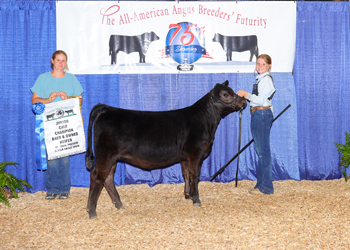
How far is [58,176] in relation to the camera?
499 cm

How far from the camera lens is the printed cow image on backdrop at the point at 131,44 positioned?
544cm

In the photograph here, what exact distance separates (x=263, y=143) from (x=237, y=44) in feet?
5.77

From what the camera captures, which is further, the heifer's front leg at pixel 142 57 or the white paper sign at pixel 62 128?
the heifer's front leg at pixel 142 57

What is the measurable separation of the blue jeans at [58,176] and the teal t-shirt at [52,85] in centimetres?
93

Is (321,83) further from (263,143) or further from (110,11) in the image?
(110,11)

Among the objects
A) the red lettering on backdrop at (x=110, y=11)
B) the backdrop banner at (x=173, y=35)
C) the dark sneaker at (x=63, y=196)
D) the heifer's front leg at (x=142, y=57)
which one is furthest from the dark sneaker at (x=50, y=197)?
the red lettering on backdrop at (x=110, y=11)

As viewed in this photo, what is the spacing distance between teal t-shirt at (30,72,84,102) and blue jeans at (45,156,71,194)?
0.93 m

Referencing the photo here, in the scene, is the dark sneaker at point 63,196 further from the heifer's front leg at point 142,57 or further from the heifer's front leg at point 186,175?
the heifer's front leg at point 142,57

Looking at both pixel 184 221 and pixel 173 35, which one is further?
pixel 173 35

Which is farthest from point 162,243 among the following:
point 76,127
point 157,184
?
point 157,184

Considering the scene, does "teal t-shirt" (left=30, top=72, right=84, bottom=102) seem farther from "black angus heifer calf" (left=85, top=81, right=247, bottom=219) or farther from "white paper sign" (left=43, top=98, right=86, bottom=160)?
"black angus heifer calf" (left=85, top=81, right=247, bottom=219)

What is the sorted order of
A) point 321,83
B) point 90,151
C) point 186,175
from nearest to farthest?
point 90,151, point 186,175, point 321,83

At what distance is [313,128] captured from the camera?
5.86 metres

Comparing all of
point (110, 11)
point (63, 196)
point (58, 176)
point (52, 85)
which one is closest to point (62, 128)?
point (52, 85)
